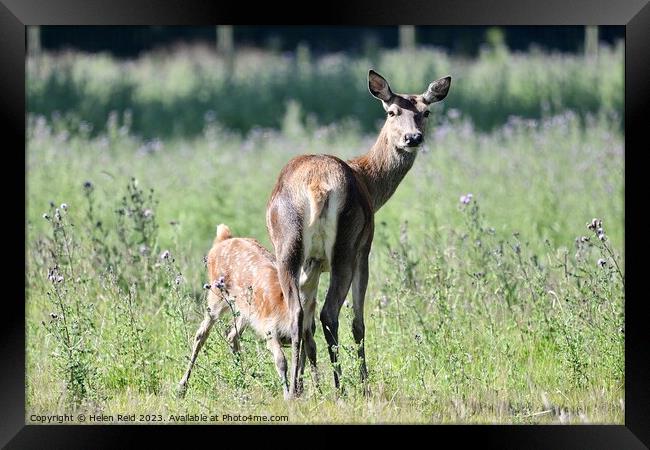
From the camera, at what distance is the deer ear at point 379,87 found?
7.35 metres

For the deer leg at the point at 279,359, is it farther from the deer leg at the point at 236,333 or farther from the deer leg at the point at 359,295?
the deer leg at the point at 359,295

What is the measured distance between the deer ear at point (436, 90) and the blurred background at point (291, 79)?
835cm

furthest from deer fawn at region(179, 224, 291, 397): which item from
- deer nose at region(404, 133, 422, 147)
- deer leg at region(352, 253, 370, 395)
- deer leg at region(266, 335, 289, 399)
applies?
deer nose at region(404, 133, 422, 147)

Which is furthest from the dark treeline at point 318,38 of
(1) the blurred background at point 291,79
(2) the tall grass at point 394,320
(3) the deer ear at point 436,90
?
(3) the deer ear at point 436,90

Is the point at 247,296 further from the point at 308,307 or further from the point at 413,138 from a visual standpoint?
the point at 413,138

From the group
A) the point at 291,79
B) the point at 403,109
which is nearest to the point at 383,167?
the point at 403,109

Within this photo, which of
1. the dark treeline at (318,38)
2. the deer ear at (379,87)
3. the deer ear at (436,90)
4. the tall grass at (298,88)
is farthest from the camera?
the dark treeline at (318,38)

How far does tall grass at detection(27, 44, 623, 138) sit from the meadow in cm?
196

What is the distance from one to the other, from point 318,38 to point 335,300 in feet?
58.0

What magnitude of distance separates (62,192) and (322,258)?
4.88 m

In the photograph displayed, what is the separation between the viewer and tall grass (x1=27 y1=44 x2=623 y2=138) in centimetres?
1744

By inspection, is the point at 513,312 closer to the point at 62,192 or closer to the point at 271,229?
the point at 271,229

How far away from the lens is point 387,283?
7.91 metres

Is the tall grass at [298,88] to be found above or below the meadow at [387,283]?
above
